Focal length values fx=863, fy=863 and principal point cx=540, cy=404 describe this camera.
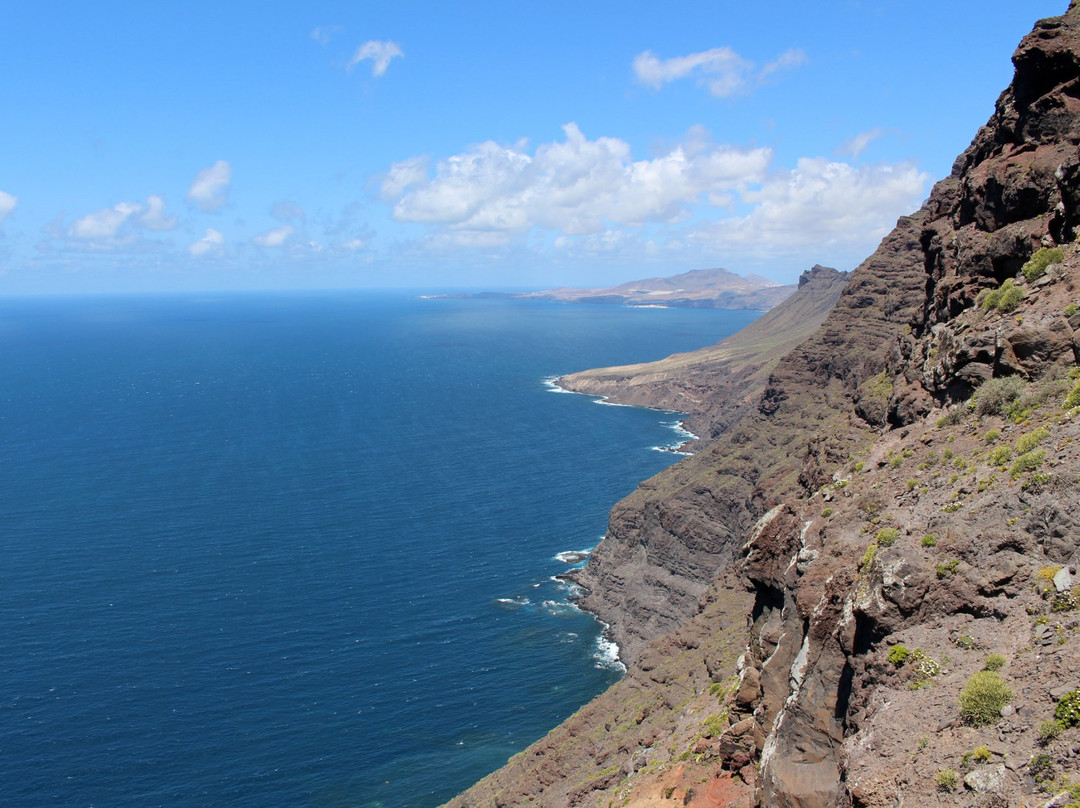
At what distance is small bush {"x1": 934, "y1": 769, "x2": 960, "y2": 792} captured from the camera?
16.8m

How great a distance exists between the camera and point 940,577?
70.8 ft

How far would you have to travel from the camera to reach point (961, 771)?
1698cm

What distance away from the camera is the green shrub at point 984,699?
1759cm

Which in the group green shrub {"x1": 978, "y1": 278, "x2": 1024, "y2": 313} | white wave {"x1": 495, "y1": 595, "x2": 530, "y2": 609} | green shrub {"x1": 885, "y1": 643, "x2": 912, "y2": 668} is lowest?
white wave {"x1": 495, "y1": 595, "x2": 530, "y2": 609}

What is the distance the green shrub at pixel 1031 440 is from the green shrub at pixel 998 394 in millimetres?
3218

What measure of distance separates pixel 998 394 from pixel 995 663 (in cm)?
1198

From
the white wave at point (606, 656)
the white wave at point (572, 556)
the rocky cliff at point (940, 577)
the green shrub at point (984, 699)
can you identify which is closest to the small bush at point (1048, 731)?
the rocky cliff at point (940, 577)

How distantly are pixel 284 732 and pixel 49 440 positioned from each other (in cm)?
13804

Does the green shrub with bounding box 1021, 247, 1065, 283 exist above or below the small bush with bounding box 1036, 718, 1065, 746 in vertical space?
above

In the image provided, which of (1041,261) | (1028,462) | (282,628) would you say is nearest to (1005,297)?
(1041,261)

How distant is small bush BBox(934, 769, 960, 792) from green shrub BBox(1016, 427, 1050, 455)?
10496 millimetres

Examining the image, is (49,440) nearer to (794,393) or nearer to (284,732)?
(284,732)

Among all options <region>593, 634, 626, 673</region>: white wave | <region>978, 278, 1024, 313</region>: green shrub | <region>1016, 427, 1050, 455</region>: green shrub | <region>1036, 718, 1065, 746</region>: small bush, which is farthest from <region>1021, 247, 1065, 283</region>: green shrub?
<region>593, 634, 626, 673</region>: white wave

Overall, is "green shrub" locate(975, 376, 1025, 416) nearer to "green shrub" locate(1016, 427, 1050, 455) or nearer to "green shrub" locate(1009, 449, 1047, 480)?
"green shrub" locate(1016, 427, 1050, 455)
